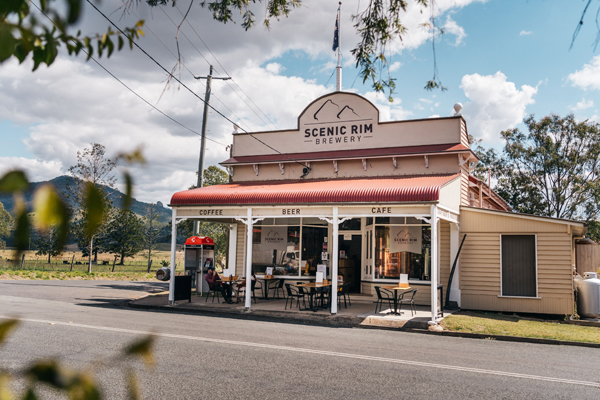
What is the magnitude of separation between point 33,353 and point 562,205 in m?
35.1

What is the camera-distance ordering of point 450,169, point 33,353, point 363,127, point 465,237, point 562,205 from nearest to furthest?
point 33,353 → point 465,237 → point 450,169 → point 363,127 → point 562,205

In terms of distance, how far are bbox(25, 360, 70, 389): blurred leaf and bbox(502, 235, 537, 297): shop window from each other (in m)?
15.7

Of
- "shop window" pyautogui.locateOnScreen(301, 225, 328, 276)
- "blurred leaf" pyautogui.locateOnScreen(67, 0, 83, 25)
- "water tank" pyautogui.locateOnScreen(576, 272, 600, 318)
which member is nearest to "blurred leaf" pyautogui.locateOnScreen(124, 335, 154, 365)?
"blurred leaf" pyautogui.locateOnScreen(67, 0, 83, 25)

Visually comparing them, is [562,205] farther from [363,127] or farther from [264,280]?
[264,280]

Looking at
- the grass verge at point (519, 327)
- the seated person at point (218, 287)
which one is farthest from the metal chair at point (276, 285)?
the grass verge at point (519, 327)

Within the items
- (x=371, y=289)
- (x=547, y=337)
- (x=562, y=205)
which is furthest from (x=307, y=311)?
(x=562, y=205)

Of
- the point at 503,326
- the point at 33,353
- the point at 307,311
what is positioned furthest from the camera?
the point at 307,311

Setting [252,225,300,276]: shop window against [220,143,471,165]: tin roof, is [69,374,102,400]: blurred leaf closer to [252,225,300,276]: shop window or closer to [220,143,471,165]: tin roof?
[220,143,471,165]: tin roof

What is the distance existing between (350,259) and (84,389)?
55.3 ft

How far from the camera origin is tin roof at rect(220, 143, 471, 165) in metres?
16.7

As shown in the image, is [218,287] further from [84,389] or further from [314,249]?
[84,389]

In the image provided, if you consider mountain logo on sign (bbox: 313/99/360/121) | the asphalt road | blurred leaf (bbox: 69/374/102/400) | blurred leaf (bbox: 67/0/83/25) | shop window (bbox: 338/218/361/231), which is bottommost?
the asphalt road

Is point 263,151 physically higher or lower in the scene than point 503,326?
higher

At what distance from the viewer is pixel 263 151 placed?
1992cm
